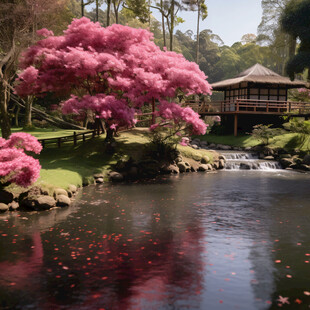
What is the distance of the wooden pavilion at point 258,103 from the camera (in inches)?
1524

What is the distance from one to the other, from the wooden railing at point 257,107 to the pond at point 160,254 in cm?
2225

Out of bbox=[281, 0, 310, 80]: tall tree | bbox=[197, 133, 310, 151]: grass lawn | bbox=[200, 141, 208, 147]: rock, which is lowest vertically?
bbox=[200, 141, 208, 147]: rock

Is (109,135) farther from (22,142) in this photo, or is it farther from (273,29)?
(273,29)

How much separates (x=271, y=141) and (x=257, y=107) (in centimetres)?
732

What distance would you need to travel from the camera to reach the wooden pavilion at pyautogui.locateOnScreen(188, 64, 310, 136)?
38719 millimetres

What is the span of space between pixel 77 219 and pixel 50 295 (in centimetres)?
608

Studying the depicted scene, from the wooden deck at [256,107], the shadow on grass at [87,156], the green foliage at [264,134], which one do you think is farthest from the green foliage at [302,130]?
the shadow on grass at [87,156]

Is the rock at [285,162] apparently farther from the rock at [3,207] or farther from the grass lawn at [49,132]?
the rock at [3,207]

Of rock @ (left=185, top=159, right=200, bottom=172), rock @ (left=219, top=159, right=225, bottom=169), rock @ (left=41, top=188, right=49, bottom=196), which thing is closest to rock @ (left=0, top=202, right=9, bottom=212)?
rock @ (left=41, top=188, right=49, bottom=196)

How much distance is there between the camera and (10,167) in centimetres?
1422

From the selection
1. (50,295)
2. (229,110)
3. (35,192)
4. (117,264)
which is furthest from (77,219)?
(229,110)

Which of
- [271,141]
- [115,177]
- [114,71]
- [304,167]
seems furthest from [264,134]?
[115,177]

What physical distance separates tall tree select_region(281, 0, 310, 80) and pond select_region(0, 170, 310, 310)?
21.7 m

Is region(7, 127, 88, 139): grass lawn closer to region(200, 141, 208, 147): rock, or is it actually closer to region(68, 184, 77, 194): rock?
region(200, 141, 208, 147): rock
